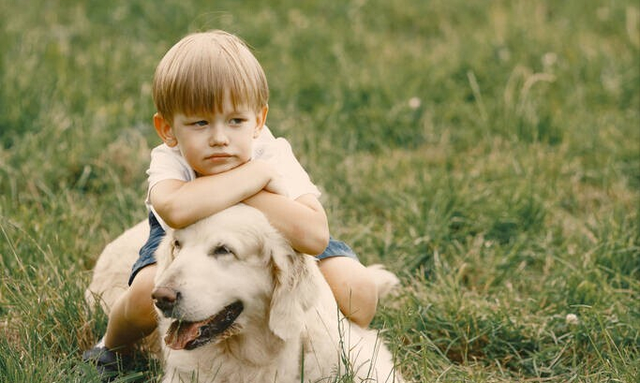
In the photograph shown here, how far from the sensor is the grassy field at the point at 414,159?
330 centimetres

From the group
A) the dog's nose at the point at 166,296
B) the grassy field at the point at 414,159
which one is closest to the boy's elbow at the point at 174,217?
the dog's nose at the point at 166,296

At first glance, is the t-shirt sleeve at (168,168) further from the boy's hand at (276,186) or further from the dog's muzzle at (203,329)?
the dog's muzzle at (203,329)

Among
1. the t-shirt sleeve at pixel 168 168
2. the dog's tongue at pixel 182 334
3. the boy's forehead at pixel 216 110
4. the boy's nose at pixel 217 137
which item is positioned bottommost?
the dog's tongue at pixel 182 334

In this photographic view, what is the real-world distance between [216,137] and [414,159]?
2.35m

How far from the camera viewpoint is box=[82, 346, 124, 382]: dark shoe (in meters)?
3.03

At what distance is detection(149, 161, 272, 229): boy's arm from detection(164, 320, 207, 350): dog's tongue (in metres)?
0.31

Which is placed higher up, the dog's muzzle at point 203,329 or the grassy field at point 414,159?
the dog's muzzle at point 203,329

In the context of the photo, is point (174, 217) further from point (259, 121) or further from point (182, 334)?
point (259, 121)

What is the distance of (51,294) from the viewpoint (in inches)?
127

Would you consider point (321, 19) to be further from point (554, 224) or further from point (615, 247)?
point (615, 247)

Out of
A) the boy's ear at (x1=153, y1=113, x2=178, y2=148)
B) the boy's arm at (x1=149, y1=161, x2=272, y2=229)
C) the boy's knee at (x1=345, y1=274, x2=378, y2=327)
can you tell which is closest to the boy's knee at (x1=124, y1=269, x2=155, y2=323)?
the boy's arm at (x1=149, y1=161, x2=272, y2=229)

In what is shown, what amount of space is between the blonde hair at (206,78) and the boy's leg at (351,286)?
80 cm

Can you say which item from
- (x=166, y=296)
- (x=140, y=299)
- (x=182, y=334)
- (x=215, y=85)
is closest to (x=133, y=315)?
(x=140, y=299)

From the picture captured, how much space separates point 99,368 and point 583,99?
3748 millimetres
